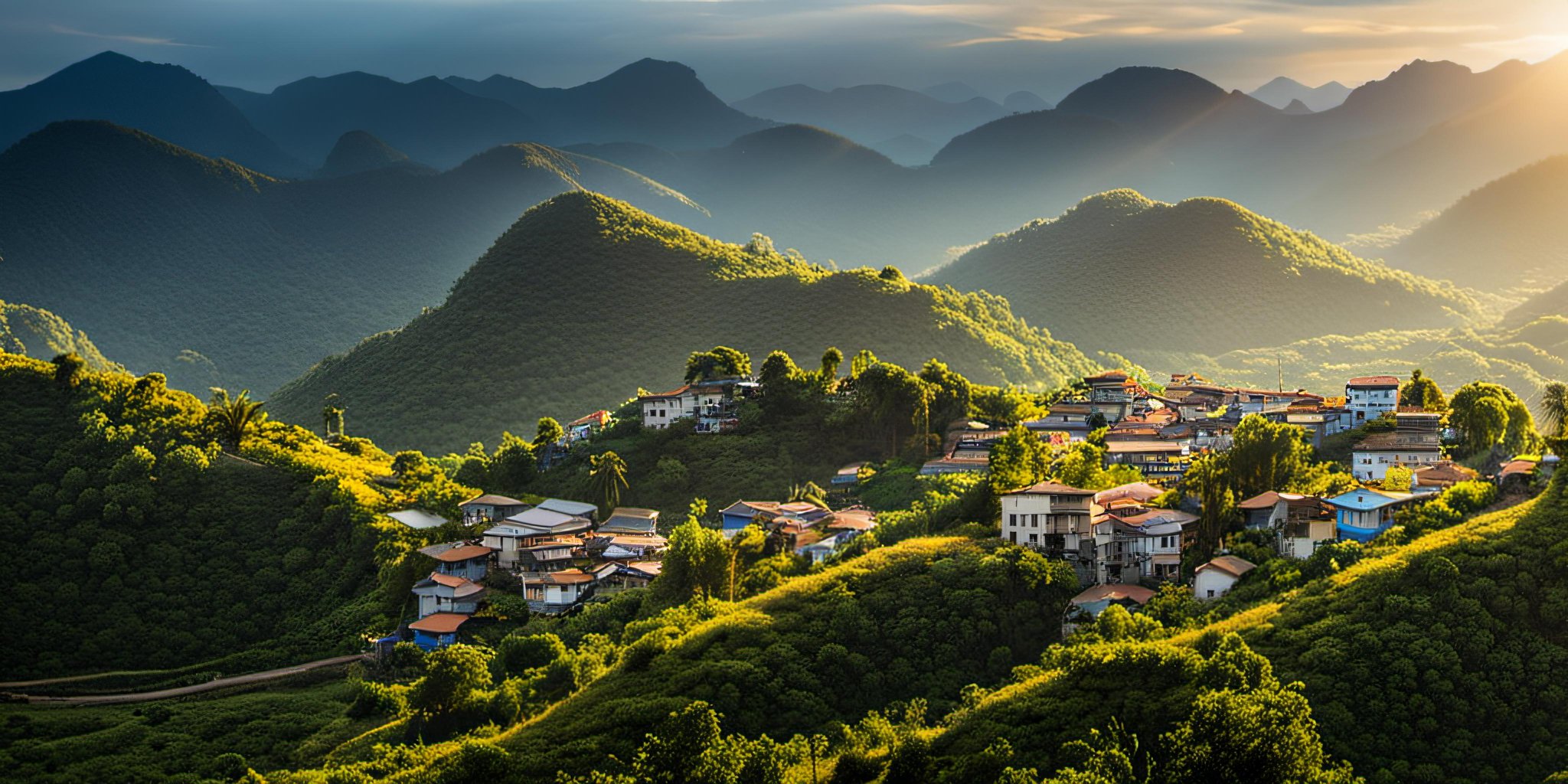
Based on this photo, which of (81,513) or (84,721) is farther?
(81,513)

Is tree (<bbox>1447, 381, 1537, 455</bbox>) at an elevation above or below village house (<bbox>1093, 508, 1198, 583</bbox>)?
above

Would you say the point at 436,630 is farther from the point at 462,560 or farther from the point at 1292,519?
the point at 1292,519

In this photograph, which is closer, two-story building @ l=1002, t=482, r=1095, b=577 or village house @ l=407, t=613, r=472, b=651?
two-story building @ l=1002, t=482, r=1095, b=577

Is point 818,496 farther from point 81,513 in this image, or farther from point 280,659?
point 81,513

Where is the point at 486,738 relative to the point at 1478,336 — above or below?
below

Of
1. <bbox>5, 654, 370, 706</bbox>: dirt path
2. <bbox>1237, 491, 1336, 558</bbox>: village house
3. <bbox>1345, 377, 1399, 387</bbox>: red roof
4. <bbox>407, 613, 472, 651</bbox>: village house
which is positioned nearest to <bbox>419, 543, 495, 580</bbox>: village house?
<bbox>407, 613, 472, 651</bbox>: village house

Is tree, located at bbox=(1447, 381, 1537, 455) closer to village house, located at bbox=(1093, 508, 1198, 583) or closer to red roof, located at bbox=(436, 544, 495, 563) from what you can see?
village house, located at bbox=(1093, 508, 1198, 583)

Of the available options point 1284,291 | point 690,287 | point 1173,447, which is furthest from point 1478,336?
point 1173,447
